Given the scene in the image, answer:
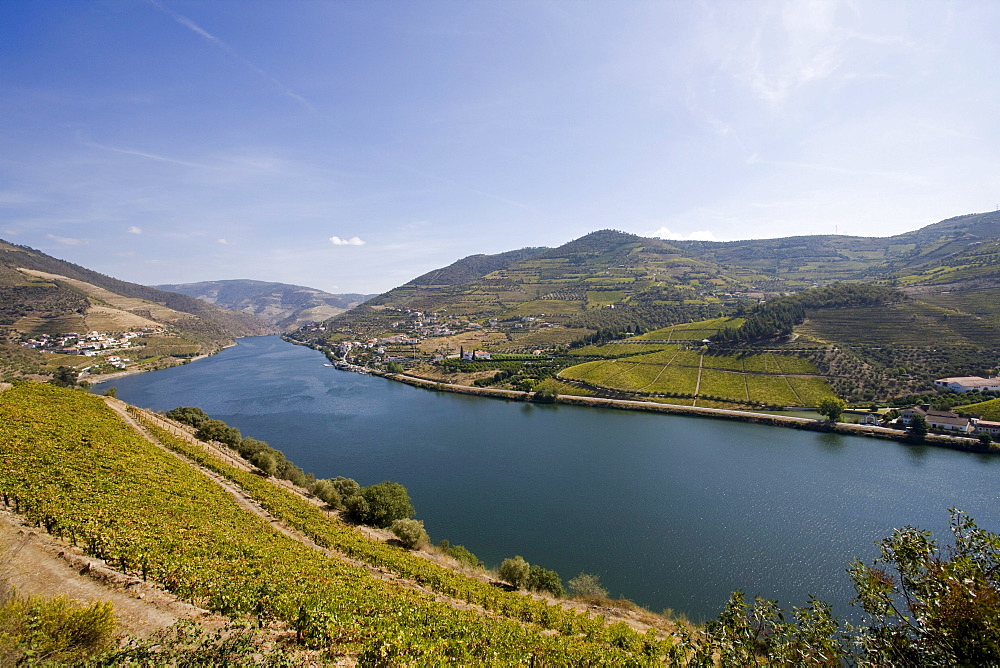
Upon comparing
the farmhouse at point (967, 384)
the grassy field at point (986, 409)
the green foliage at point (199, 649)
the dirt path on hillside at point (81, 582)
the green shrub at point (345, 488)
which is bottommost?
the green shrub at point (345, 488)

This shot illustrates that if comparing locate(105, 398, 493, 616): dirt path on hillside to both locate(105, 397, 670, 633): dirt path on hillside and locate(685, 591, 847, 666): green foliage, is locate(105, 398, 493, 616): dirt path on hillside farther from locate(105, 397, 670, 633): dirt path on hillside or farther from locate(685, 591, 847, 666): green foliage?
locate(685, 591, 847, 666): green foliage

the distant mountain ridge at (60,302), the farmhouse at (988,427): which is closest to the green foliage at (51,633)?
the farmhouse at (988,427)

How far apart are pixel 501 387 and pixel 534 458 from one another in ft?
122

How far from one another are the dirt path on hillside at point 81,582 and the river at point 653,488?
21413mm

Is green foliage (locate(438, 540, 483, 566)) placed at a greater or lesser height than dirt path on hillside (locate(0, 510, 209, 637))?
lesser

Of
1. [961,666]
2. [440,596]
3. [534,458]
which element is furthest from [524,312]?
[961,666]

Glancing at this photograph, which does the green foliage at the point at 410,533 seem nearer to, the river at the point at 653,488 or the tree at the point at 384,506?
the tree at the point at 384,506

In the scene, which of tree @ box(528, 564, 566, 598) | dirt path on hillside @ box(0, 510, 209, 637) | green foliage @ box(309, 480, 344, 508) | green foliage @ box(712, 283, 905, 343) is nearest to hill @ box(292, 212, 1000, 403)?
green foliage @ box(712, 283, 905, 343)

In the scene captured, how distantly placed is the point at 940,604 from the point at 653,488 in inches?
1353

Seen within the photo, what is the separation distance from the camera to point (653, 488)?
39.2 metres

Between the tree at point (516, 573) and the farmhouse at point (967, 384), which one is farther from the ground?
the farmhouse at point (967, 384)

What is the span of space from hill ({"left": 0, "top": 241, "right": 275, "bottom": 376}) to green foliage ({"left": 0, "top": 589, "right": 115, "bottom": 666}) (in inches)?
4362

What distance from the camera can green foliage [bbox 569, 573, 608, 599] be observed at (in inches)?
922

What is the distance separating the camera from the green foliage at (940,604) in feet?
22.5
